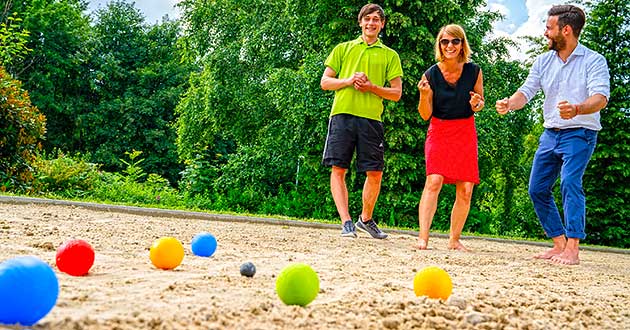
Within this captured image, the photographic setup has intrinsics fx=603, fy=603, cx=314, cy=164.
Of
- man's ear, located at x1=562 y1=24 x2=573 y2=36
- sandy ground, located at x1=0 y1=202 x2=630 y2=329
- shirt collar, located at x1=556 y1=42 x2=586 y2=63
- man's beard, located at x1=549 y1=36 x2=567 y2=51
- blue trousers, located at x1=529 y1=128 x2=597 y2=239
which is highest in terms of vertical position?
man's ear, located at x1=562 y1=24 x2=573 y2=36

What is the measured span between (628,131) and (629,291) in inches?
394

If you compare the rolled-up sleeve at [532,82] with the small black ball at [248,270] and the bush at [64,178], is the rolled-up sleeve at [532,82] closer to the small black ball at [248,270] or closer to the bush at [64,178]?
the small black ball at [248,270]

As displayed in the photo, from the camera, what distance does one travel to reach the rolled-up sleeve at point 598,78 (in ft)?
14.3

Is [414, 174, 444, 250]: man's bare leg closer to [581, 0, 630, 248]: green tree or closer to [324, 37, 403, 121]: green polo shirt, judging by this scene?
[324, 37, 403, 121]: green polo shirt

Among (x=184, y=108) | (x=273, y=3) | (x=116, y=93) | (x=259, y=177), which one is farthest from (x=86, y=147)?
(x=259, y=177)

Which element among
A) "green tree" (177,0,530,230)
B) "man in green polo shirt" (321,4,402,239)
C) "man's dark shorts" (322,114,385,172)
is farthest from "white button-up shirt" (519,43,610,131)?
"green tree" (177,0,530,230)

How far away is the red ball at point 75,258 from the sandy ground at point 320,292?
0.05 meters

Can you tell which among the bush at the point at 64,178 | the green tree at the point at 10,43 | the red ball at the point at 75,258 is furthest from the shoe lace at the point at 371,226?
the green tree at the point at 10,43

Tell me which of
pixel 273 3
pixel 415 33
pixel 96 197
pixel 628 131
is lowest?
pixel 96 197

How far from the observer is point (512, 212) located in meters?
16.5

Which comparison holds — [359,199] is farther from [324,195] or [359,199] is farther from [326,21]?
[326,21]

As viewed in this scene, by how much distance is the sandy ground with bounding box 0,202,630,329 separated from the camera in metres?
1.91

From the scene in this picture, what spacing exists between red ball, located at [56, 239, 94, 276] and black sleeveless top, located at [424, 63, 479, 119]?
10.1ft

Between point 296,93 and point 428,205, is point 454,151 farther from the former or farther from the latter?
point 296,93
